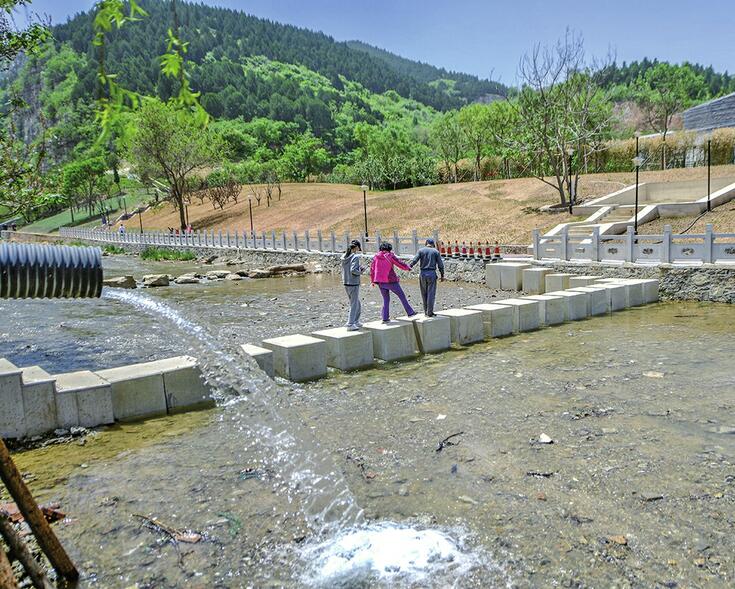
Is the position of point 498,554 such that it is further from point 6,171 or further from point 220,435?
point 6,171

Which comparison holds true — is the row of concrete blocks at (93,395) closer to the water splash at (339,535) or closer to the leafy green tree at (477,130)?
the water splash at (339,535)

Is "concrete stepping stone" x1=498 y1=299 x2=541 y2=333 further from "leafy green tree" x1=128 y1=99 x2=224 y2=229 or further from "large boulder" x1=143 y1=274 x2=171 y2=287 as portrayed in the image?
"leafy green tree" x1=128 y1=99 x2=224 y2=229

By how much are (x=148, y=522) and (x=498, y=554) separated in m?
2.99

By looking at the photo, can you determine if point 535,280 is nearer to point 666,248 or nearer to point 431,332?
point 666,248

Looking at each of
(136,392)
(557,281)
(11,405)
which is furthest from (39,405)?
(557,281)

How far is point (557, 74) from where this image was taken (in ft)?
117

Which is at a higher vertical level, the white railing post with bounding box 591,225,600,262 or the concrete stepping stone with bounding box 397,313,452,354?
the white railing post with bounding box 591,225,600,262

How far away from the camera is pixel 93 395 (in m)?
7.30

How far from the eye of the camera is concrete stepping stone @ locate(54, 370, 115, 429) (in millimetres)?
7148

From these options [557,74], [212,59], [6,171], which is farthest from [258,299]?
[212,59]

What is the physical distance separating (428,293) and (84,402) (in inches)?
260

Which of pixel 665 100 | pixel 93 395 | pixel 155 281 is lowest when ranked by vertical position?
pixel 155 281

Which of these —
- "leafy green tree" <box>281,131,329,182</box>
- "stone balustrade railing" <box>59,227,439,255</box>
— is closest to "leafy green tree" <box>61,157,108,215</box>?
"leafy green tree" <box>281,131,329,182</box>

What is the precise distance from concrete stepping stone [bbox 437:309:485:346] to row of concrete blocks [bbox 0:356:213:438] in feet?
17.4
